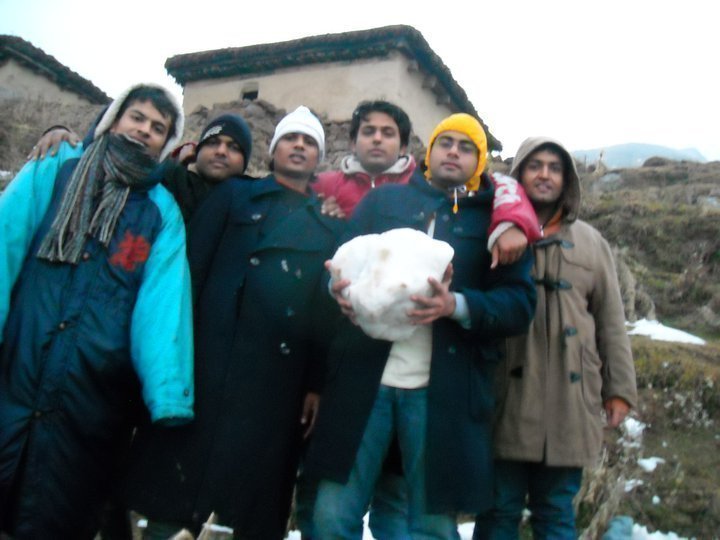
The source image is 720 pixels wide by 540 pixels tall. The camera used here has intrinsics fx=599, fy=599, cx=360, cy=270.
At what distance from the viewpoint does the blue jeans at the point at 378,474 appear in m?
2.00

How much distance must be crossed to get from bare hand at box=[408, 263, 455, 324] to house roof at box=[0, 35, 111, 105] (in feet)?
46.8

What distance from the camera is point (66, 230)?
2.13 m

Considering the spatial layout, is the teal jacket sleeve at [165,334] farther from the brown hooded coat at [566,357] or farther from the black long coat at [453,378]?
the brown hooded coat at [566,357]

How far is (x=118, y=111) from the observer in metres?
2.43

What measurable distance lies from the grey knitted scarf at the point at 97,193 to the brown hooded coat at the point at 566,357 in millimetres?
1618

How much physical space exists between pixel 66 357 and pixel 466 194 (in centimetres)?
155

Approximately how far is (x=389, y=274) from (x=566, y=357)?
1.00 m

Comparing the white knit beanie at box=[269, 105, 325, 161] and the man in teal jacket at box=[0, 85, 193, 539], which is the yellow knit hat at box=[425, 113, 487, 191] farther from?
the man in teal jacket at box=[0, 85, 193, 539]

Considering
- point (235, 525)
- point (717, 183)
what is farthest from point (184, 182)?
point (717, 183)

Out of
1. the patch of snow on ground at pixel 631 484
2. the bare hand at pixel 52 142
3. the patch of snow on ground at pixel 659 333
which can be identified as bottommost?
the patch of snow on ground at pixel 631 484

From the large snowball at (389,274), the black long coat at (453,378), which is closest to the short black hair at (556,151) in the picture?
the black long coat at (453,378)

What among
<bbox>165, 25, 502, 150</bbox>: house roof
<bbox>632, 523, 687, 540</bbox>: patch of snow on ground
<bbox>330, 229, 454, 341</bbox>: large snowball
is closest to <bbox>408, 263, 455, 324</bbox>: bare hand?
<bbox>330, 229, 454, 341</bbox>: large snowball

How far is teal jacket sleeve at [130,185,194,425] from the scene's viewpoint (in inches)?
80.6

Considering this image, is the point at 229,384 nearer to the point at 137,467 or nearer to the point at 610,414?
the point at 137,467
